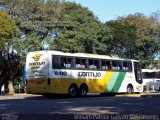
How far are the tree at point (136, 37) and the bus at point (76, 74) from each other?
2452 cm

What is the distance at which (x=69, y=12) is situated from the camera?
189 feet

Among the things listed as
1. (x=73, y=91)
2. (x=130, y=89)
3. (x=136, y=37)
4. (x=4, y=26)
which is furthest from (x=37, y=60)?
(x=136, y=37)

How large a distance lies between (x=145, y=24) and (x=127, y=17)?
3566mm

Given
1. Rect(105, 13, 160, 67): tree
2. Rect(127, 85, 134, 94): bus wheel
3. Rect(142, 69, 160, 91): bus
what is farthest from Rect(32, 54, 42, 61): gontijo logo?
Rect(105, 13, 160, 67): tree

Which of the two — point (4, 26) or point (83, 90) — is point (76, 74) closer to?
point (83, 90)

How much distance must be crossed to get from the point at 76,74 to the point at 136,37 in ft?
106

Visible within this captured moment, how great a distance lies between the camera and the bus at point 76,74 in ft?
102

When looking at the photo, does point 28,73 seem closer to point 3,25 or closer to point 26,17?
point 3,25

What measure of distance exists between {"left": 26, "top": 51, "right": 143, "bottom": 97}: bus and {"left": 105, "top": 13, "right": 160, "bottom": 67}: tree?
80.5 ft

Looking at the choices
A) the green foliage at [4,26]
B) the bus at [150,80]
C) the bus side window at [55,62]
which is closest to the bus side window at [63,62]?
the bus side window at [55,62]

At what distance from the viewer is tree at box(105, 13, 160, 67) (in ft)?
206

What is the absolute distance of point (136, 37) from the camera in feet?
209

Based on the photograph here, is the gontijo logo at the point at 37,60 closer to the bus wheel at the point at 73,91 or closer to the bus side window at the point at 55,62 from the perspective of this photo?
the bus side window at the point at 55,62

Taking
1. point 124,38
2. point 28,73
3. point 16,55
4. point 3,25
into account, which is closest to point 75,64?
point 28,73
